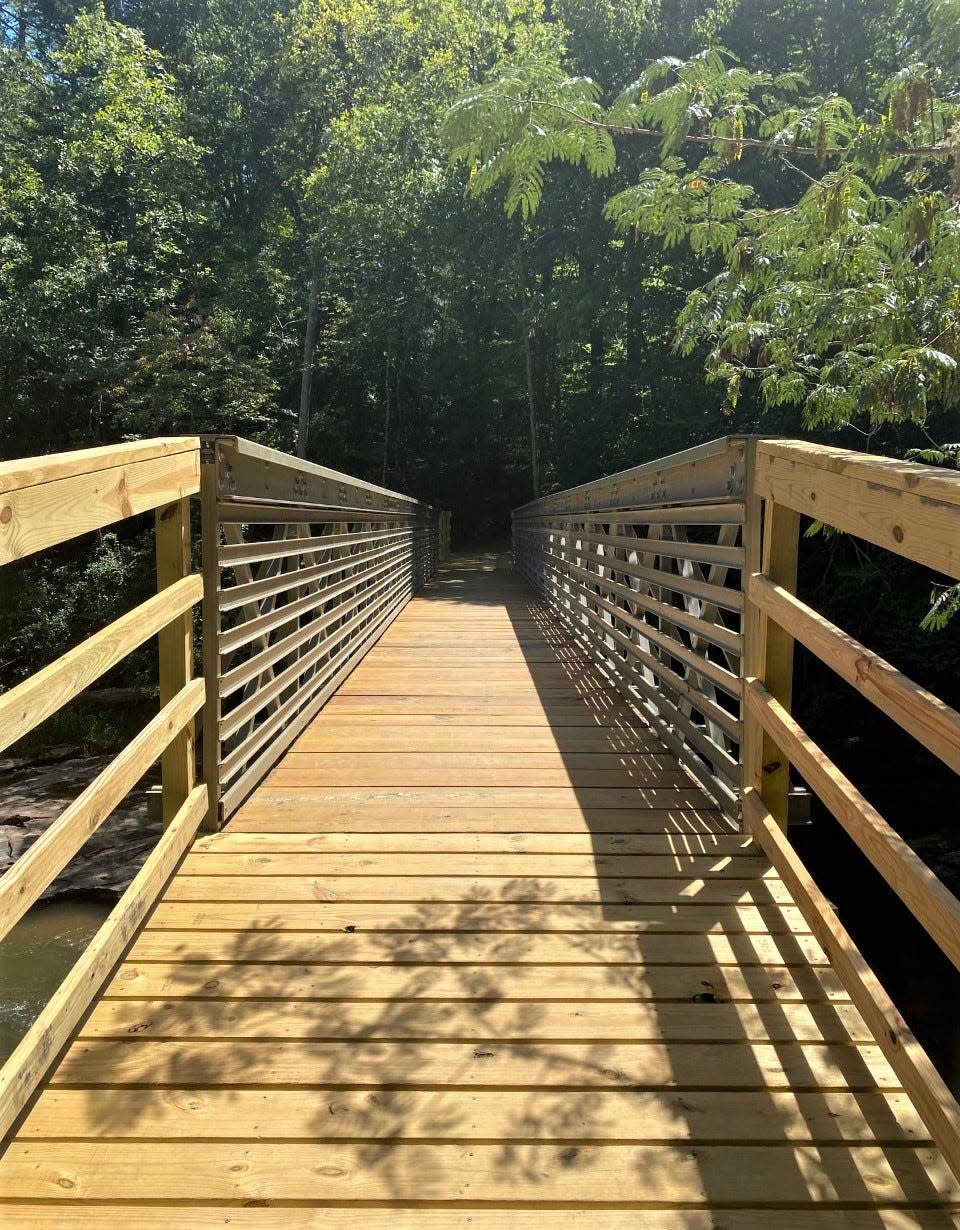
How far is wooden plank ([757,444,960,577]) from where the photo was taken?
150 centimetres

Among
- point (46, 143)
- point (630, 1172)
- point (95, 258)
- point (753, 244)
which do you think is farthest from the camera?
point (46, 143)

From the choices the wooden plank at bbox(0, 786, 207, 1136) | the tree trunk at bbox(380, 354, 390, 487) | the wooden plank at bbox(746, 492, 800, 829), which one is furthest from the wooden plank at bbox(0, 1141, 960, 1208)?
the tree trunk at bbox(380, 354, 390, 487)

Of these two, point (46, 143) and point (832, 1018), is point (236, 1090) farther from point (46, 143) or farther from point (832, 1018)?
point (46, 143)

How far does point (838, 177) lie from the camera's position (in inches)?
130

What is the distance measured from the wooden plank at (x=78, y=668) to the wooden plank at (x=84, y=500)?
0.20 metres

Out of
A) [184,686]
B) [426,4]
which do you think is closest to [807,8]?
[426,4]

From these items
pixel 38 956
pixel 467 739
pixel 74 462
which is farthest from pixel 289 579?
pixel 38 956

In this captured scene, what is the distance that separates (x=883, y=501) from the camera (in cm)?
177

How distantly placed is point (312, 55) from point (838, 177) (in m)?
21.8

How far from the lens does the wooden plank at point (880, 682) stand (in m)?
1.48

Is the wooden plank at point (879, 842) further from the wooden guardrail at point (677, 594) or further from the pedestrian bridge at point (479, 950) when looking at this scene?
the wooden guardrail at point (677, 594)

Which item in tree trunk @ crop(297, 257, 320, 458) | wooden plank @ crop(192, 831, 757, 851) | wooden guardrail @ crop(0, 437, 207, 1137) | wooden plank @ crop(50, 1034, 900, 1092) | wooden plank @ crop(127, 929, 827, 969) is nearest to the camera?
wooden guardrail @ crop(0, 437, 207, 1137)

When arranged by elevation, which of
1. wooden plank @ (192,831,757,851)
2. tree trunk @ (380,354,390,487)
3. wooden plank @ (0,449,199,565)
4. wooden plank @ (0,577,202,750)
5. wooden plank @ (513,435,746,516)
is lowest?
wooden plank @ (192,831,757,851)

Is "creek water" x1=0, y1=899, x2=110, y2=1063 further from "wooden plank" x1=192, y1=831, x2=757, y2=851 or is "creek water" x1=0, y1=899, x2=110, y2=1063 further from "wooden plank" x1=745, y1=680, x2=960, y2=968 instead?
"wooden plank" x1=745, y1=680, x2=960, y2=968
